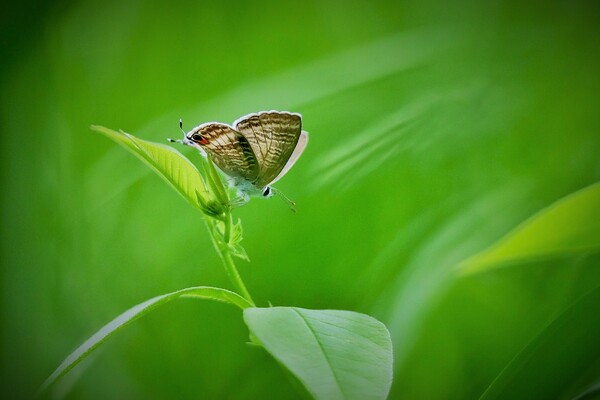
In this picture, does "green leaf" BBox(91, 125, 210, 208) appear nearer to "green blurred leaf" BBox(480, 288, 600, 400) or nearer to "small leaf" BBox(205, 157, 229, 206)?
"small leaf" BBox(205, 157, 229, 206)

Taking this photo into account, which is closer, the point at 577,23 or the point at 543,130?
the point at 543,130

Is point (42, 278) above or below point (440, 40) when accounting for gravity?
below

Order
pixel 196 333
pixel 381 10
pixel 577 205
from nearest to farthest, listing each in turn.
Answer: pixel 577 205, pixel 196 333, pixel 381 10

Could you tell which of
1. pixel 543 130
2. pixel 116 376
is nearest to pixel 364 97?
pixel 543 130

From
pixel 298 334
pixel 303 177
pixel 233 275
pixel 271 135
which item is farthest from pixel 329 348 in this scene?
pixel 303 177

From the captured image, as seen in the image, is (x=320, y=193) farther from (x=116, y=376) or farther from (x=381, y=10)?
(x=381, y=10)

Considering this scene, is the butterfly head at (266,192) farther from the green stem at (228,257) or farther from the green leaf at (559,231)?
the green leaf at (559,231)
